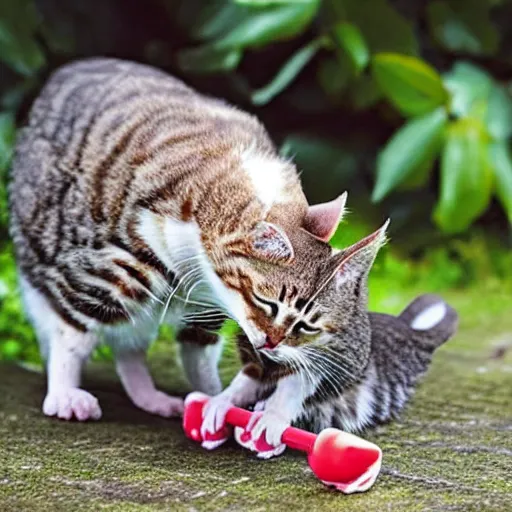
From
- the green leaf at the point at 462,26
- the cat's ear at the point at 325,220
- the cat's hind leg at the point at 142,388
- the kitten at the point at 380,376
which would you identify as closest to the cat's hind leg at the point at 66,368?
the cat's hind leg at the point at 142,388

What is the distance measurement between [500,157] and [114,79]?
183 centimetres

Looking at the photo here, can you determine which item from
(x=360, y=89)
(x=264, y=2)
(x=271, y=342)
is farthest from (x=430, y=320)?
(x=360, y=89)

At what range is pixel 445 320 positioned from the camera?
2672 millimetres

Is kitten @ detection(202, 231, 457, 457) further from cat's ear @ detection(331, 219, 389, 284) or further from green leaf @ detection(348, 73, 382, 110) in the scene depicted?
green leaf @ detection(348, 73, 382, 110)

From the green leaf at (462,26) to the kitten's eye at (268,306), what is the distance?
9.08 ft

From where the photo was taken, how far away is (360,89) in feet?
13.9

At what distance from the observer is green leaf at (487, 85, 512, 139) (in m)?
4.02

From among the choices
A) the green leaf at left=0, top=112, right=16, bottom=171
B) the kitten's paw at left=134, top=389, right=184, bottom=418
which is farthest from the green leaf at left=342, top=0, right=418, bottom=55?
the kitten's paw at left=134, top=389, right=184, bottom=418

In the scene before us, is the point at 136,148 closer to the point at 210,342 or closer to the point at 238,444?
the point at 210,342

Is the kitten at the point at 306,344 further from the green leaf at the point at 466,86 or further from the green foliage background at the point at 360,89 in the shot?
the green leaf at the point at 466,86

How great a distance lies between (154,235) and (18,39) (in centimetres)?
198

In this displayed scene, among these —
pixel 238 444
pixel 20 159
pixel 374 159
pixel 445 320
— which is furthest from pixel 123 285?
pixel 374 159

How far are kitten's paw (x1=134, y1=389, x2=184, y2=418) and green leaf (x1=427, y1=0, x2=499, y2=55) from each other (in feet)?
8.31

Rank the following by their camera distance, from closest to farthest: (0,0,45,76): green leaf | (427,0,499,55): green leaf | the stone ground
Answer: the stone ground → (0,0,45,76): green leaf → (427,0,499,55): green leaf
